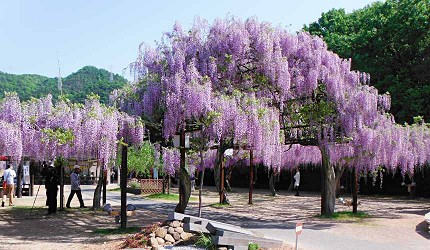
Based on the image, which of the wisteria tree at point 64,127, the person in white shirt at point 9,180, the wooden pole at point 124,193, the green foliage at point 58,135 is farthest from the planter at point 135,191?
the green foliage at point 58,135

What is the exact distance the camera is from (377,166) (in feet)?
60.6

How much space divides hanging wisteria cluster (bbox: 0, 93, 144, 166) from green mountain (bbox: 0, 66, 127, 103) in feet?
173

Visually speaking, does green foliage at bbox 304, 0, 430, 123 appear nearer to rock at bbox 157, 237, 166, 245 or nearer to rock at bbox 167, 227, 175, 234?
rock at bbox 167, 227, 175, 234

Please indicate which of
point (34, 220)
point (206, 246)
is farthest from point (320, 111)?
point (34, 220)

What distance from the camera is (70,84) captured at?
82500mm

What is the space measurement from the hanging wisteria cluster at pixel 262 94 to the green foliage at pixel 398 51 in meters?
12.3

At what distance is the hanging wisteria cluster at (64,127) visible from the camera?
41.0ft

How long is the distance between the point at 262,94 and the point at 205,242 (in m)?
6.62

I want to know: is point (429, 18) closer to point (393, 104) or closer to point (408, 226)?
point (393, 104)

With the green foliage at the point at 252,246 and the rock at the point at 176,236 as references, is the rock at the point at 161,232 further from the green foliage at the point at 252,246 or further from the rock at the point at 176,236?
the green foliage at the point at 252,246

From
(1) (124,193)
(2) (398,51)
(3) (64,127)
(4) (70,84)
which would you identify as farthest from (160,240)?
(4) (70,84)

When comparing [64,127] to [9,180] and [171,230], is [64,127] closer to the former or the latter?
[171,230]

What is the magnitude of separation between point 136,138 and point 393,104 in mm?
21682

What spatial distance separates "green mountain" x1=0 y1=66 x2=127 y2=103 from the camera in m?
68.6
